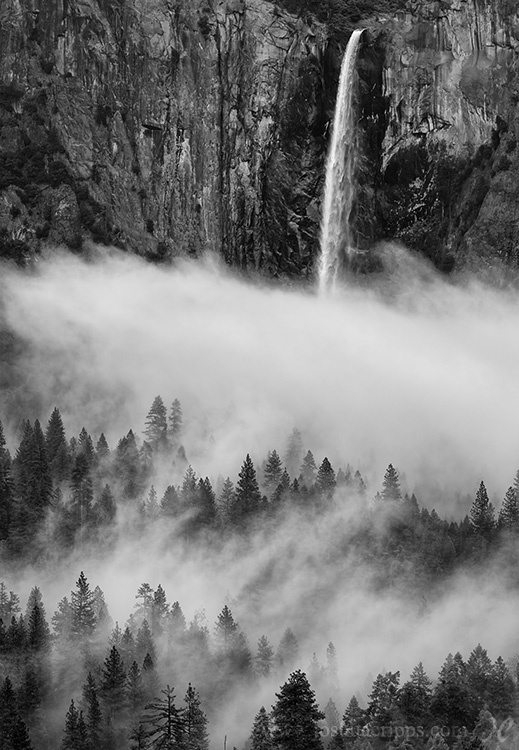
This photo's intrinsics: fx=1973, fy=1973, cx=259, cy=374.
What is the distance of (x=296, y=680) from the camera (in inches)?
7643

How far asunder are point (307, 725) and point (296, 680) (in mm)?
4688

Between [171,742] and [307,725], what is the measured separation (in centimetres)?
1573

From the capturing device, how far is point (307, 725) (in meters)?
192

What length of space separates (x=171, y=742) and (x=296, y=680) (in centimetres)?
1532

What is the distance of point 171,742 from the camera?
19938 centimetres
